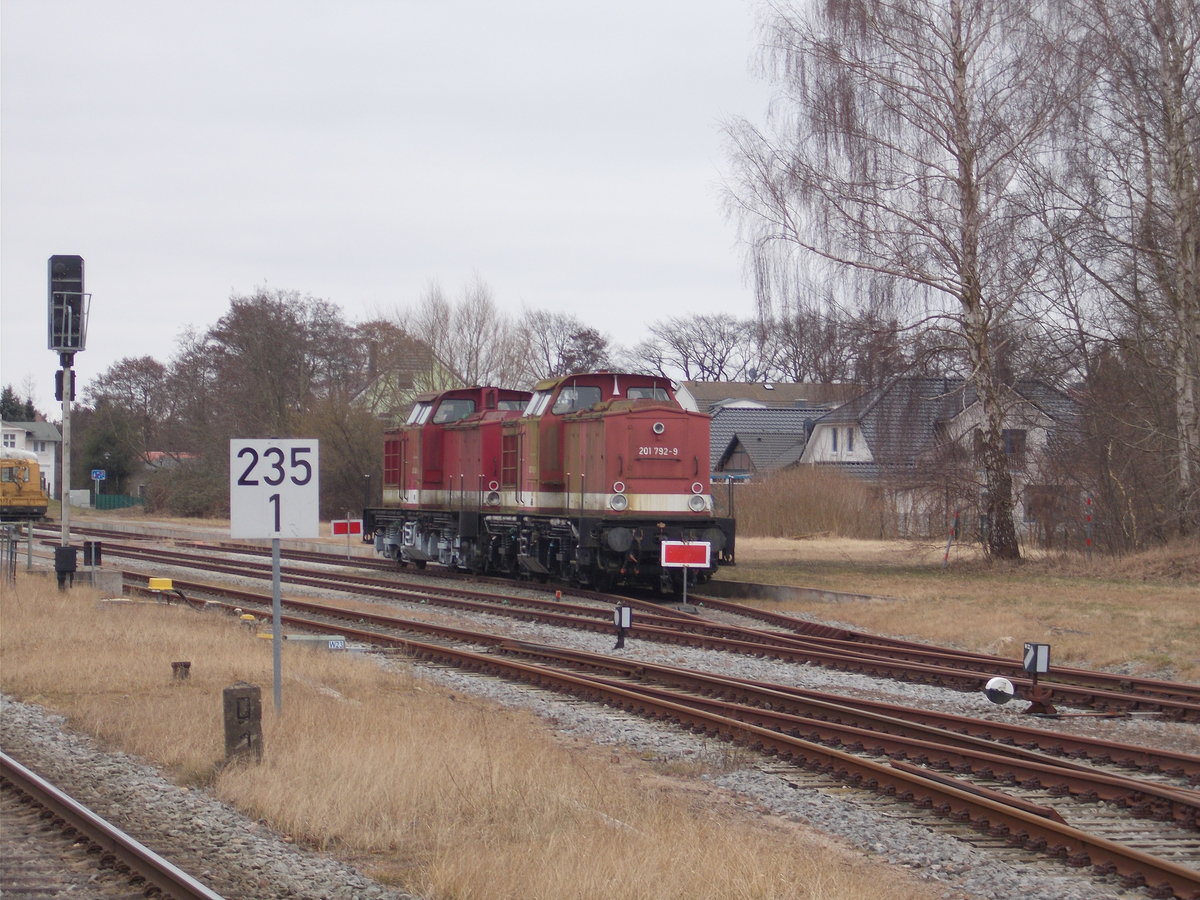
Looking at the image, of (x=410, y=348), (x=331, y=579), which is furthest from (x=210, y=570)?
(x=410, y=348)

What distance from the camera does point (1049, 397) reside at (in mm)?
27609

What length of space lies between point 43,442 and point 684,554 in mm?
97743

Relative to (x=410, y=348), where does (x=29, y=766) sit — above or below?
below

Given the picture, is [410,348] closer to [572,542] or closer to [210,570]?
[210,570]

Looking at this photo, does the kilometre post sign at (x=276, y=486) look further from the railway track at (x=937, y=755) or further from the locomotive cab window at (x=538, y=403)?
the locomotive cab window at (x=538, y=403)

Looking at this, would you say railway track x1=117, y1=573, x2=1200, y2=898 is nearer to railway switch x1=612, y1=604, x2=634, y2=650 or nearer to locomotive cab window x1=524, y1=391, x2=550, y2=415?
railway switch x1=612, y1=604, x2=634, y2=650

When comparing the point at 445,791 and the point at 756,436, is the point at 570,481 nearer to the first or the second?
the point at 445,791

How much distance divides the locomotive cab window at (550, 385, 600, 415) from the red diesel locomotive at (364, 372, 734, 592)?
2 centimetres

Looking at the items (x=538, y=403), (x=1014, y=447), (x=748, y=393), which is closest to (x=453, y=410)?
(x=538, y=403)

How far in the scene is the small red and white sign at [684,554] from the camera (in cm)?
1898

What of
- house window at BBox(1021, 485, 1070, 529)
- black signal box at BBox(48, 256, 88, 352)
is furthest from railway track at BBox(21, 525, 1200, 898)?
house window at BBox(1021, 485, 1070, 529)

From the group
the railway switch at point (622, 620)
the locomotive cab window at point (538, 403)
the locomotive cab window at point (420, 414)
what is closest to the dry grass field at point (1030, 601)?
the railway switch at point (622, 620)

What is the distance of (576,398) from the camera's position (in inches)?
928

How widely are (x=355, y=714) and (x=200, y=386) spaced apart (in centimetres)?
6158
